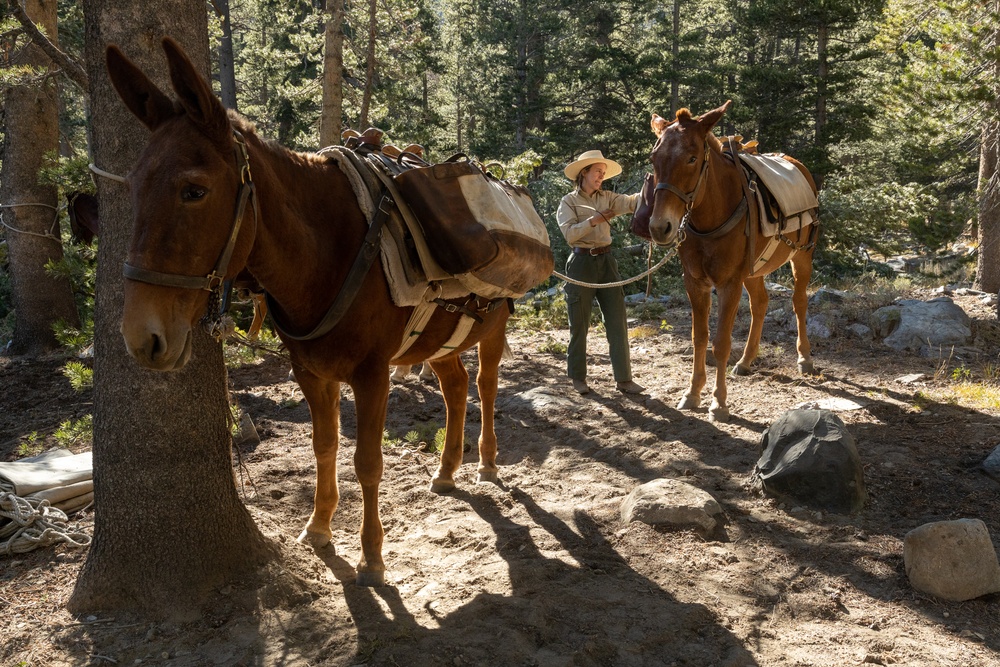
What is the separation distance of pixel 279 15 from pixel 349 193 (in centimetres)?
1578

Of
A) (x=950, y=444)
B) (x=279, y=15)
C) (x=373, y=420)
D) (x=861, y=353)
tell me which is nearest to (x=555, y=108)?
(x=279, y=15)

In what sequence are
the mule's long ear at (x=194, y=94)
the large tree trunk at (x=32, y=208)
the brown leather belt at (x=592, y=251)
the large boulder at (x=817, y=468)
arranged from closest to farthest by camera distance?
the mule's long ear at (x=194, y=94) → the large boulder at (x=817, y=468) → the brown leather belt at (x=592, y=251) → the large tree trunk at (x=32, y=208)

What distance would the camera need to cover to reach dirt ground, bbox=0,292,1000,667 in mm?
3033

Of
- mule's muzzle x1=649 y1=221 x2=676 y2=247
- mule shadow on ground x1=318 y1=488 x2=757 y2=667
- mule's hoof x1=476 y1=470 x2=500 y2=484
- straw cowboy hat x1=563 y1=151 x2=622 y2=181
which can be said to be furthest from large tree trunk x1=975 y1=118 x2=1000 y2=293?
mule shadow on ground x1=318 y1=488 x2=757 y2=667

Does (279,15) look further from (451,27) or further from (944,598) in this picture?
(944,598)

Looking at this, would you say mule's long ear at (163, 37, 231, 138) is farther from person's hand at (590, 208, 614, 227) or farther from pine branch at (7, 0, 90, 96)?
person's hand at (590, 208, 614, 227)

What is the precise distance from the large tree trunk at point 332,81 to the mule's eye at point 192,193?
638cm

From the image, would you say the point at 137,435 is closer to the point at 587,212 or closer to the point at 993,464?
the point at 587,212

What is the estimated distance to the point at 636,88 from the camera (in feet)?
80.1

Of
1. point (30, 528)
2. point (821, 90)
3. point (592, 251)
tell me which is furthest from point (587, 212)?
point (821, 90)

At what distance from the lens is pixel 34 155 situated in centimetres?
897

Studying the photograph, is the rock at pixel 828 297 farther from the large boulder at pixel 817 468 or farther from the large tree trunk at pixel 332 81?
the large tree trunk at pixel 332 81

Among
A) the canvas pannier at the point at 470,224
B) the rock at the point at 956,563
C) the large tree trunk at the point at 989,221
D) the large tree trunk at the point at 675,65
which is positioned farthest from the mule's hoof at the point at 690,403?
the large tree trunk at the point at 675,65

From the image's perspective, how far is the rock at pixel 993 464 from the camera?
15.7ft
